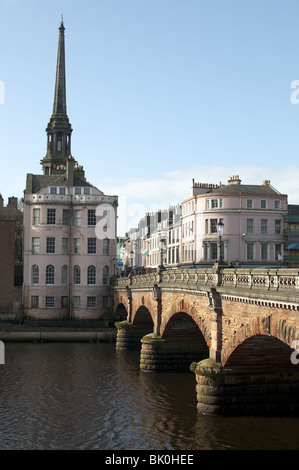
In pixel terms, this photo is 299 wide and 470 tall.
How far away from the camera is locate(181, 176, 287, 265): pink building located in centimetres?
7650

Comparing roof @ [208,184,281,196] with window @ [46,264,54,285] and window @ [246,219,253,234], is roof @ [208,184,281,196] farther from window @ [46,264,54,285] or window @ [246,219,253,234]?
window @ [46,264,54,285]

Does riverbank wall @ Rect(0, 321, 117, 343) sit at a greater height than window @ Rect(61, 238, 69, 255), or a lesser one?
lesser

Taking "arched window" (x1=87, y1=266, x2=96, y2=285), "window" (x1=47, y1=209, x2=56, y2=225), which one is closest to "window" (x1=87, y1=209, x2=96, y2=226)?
"window" (x1=47, y1=209, x2=56, y2=225)

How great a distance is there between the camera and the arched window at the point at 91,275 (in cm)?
7700

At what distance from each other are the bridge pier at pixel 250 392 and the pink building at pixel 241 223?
4468 cm

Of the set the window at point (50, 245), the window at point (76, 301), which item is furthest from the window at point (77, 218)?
the window at point (76, 301)

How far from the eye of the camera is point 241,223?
76750 millimetres

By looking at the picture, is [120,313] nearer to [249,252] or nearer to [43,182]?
[249,252]

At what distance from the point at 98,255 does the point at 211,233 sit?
46.5 ft

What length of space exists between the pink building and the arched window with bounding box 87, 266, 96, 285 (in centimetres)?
1271

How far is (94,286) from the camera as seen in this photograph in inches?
3029

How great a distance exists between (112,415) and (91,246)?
148 feet
